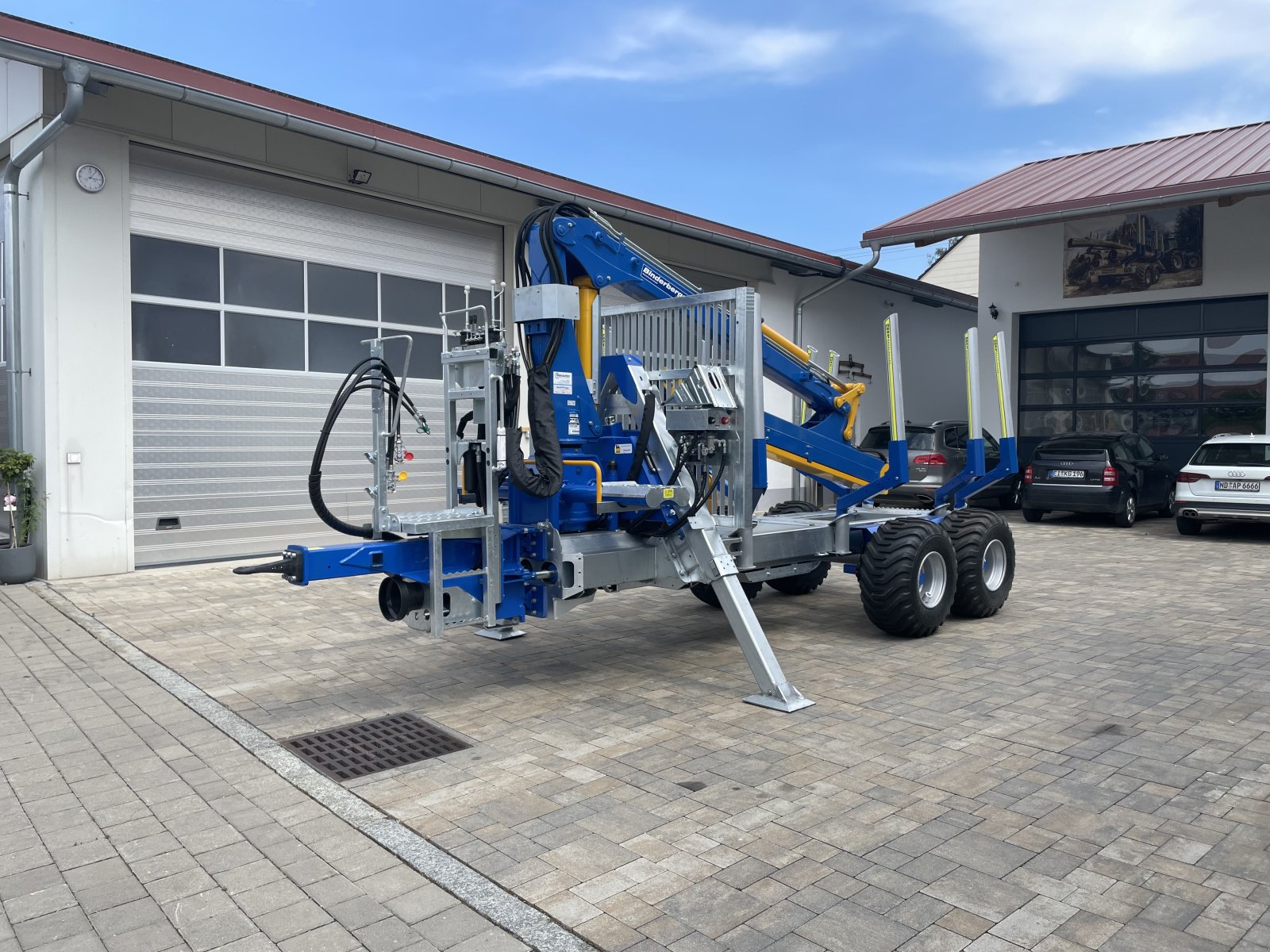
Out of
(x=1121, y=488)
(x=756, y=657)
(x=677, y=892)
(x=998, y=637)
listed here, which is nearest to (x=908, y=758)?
(x=756, y=657)

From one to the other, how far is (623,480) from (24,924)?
4043mm

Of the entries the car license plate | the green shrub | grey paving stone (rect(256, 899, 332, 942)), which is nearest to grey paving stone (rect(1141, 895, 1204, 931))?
grey paving stone (rect(256, 899, 332, 942))

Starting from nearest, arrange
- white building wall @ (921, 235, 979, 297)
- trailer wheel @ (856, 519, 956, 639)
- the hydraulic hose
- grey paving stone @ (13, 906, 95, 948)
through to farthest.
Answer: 1. grey paving stone @ (13, 906, 95, 948)
2. the hydraulic hose
3. trailer wheel @ (856, 519, 956, 639)
4. white building wall @ (921, 235, 979, 297)

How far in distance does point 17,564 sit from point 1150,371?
18111 mm

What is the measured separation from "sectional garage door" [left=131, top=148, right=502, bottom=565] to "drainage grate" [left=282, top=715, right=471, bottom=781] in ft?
20.7

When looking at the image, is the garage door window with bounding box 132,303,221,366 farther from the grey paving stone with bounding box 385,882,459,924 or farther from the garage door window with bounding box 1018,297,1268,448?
the garage door window with bounding box 1018,297,1268,448

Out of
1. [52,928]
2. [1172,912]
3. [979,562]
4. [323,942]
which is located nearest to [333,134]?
[979,562]

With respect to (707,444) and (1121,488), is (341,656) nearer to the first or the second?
(707,444)

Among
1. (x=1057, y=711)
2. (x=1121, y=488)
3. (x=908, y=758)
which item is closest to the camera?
(x=908, y=758)

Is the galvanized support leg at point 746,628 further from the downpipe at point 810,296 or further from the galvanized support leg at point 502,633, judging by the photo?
the downpipe at point 810,296

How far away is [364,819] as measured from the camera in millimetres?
4258

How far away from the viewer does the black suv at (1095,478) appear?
1536 centimetres

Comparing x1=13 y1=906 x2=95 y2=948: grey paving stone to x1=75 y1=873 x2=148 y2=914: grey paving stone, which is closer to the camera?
x1=13 y1=906 x2=95 y2=948: grey paving stone

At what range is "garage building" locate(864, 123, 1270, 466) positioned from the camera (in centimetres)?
1700
